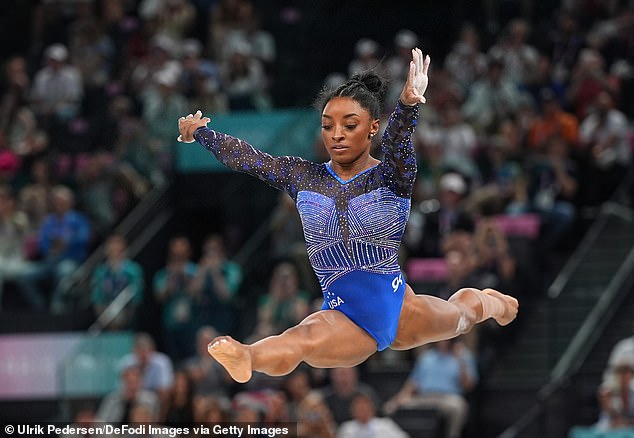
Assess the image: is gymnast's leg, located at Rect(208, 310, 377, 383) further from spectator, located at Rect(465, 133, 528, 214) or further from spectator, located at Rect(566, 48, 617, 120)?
spectator, located at Rect(566, 48, 617, 120)

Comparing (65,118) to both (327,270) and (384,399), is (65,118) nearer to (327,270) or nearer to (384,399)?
(384,399)

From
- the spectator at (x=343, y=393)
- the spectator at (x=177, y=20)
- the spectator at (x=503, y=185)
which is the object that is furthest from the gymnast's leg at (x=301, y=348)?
the spectator at (x=177, y=20)

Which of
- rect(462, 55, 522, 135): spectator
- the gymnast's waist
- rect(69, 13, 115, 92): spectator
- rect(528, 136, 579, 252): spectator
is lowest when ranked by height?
the gymnast's waist

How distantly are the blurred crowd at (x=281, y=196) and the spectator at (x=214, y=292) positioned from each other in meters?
0.02

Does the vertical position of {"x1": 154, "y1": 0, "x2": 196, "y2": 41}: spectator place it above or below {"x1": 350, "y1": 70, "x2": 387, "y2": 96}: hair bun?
above

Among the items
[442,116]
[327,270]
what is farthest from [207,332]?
[327,270]

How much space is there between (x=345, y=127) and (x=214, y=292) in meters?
6.99

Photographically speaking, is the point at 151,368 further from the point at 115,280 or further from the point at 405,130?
the point at 405,130

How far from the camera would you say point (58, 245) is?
14.8 m

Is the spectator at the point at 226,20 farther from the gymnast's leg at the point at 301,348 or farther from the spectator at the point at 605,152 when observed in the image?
the gymnast's leg at the point at 301,348

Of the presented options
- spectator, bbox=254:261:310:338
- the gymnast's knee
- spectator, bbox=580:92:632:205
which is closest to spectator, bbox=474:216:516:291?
spectator, bbox=580:92:632:205

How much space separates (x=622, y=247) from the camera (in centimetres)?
1259

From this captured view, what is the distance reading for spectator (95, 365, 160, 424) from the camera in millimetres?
12555

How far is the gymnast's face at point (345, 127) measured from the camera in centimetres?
685
